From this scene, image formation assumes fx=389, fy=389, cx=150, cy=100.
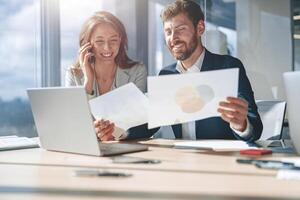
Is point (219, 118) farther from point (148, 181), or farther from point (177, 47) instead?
point (148, 181)

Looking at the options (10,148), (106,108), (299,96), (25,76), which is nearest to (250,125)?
(299,96)

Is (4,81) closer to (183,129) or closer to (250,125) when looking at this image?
(183,129)

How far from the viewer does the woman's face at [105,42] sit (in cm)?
215

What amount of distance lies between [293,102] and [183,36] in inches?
40.1

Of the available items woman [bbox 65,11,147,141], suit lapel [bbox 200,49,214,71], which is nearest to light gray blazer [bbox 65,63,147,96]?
woman [bbox 65,11,147,141]

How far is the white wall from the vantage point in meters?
3.05

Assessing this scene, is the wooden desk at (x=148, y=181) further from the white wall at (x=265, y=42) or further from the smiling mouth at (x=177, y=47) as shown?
the white wall at (x=265, y=42)

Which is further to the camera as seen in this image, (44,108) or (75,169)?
(44,108)

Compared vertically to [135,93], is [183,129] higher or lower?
lower

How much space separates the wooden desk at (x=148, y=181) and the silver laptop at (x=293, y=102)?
9.6 inches

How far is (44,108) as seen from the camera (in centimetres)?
140

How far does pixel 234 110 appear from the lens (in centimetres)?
145

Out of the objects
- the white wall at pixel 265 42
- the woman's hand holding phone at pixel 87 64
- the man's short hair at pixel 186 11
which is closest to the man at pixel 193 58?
the man's short hair at pixel 186 11

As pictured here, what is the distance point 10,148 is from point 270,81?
218cm
